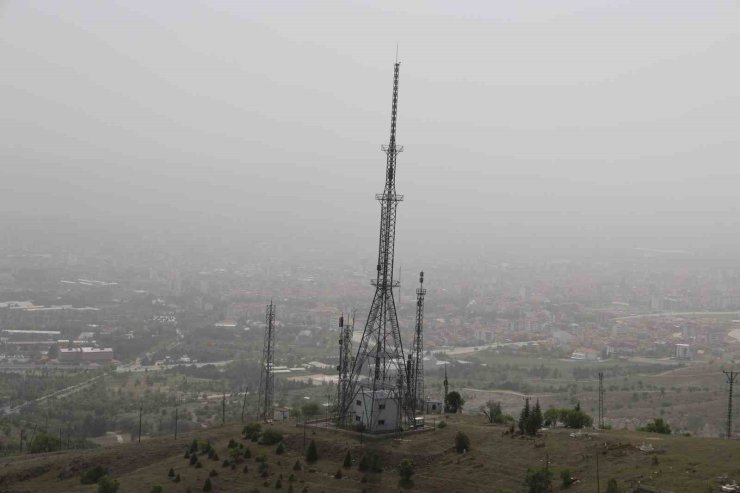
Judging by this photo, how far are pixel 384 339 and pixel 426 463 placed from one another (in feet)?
24.4

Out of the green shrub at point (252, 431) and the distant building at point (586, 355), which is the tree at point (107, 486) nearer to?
the green shrub at point (252, 431)

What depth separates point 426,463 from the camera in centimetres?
2873

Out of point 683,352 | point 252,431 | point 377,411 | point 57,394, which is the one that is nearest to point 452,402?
point 377,411

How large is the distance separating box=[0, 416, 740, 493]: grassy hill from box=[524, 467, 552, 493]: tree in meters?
0.66

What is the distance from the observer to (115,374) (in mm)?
85250

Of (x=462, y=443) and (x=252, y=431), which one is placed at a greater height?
(x=462, y=443)

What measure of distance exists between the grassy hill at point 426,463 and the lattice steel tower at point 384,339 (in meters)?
1.68

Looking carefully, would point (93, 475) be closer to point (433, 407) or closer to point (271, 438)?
point (271, 438)

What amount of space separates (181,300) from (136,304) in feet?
38.1

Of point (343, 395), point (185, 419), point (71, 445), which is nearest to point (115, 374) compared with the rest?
point (185, 419)

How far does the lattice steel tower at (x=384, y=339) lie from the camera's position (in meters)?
33.2

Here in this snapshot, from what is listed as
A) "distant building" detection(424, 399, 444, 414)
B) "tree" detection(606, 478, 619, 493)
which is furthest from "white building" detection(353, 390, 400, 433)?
"tree" detection(606, 478, 619, 493)

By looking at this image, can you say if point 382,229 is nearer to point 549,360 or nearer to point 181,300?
point 549,360

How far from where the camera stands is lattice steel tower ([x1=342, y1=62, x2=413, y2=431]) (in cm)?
3325
